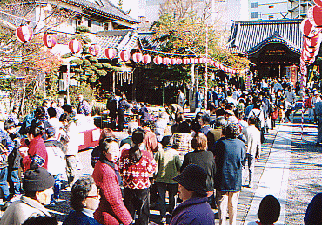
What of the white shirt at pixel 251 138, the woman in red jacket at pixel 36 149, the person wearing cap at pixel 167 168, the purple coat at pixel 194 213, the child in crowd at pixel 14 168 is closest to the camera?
the purple coat at pixel 194 213

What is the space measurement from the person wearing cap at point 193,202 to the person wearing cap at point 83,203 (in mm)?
810

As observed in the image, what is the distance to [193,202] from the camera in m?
2.86

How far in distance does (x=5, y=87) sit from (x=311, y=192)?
→ 1447 cm

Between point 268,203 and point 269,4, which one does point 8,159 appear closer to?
point 268,203

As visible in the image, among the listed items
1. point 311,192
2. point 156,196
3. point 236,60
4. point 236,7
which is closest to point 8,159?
point 156,196

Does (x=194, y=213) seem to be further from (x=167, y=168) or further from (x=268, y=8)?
(x=268, y=8)

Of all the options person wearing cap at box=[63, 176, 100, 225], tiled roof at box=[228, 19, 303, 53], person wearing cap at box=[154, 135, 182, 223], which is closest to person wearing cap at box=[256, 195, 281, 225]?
person wearing cap at box=[63, 176, 100, 225]

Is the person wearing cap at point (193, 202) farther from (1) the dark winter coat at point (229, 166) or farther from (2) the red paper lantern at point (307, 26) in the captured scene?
Answer: (2) the red paper lantern at point (307, 26)

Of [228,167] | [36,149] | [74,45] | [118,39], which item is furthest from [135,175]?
[118,39]

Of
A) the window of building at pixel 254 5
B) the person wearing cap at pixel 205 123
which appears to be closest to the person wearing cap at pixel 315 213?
the person wearing cap at pixel 205 123

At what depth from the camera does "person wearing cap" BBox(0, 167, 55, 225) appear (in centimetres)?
286

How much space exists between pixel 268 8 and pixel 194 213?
2526 inches

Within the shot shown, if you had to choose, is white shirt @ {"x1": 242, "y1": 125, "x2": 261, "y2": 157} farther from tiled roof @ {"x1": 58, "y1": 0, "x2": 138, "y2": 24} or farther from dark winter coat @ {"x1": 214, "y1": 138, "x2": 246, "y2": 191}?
tiled roof @ {"x1": 58, "y1": 0, "x2": 138, "y2": 24}

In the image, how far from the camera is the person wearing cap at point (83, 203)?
118 inches
